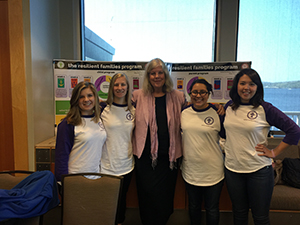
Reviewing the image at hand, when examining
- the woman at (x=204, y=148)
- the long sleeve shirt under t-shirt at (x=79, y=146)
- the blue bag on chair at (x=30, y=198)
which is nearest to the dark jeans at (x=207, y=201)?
the woman at (x=204, y=148)

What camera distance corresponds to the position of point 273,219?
2080 millimetres

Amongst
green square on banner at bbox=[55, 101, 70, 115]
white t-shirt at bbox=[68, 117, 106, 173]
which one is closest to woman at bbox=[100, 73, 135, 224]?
white t-shirt at bbox=[68, 117, 106, 173]

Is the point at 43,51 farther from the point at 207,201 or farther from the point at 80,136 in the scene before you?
the point at 207,201

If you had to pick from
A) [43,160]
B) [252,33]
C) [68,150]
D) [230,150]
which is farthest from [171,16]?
[43,160]

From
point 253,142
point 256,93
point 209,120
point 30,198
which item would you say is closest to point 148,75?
point 209,120

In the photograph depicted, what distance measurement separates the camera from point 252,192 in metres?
1.56

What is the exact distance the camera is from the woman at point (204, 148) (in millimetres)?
1646

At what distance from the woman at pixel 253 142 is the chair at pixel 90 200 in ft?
3.23

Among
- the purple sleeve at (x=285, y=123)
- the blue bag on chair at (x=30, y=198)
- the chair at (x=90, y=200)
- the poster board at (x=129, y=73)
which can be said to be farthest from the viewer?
the poster board at (x=129, y=73)

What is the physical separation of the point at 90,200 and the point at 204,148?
3.23 ft

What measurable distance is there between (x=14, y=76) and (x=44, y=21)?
0.81 meters

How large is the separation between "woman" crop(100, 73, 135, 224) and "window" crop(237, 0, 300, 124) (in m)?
2.00

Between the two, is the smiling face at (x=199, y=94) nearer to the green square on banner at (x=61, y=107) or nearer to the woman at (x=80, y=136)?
the woman at (x=80, y=136)

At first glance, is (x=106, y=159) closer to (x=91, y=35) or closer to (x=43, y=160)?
(x=43, y=160)
